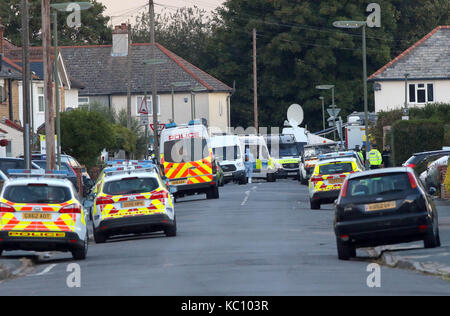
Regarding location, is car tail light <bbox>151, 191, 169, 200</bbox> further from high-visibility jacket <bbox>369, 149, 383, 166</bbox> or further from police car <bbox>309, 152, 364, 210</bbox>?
high-visibility jacket <bbox>369, 149, 383, 166</bbox>

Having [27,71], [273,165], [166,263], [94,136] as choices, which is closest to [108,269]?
[166,263]

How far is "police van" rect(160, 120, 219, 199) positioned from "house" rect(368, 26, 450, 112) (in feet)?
124

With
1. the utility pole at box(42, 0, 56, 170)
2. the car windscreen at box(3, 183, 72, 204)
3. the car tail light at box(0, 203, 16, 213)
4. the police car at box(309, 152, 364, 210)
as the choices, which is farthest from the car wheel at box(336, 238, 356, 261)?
the utility pole at box(42, 0, 56, 170)

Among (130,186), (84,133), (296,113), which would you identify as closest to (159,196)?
(130,186)

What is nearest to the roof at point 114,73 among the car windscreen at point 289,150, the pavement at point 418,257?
the car windscreen at point 289,150

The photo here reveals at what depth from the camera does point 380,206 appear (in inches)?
785

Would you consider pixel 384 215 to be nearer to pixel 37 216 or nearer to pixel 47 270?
pixel 47 270

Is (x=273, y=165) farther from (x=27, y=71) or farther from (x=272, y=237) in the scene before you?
(x=272, y=237)

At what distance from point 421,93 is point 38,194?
60.5 m

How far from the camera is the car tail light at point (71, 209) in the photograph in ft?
70.1

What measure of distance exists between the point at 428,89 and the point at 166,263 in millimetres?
61927

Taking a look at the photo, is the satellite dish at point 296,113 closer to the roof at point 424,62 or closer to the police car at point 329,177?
the roof at point 424,62

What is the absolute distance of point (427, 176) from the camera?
39031 mm

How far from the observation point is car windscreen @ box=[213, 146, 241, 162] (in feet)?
190
